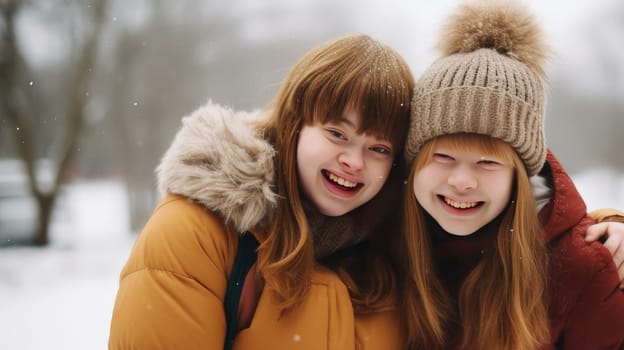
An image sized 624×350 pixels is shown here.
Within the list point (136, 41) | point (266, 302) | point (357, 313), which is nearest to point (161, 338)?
point (266, 302)

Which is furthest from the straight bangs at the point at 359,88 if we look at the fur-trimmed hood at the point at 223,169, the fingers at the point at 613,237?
the fingers at the point at 613,237

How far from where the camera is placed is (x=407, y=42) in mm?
7238

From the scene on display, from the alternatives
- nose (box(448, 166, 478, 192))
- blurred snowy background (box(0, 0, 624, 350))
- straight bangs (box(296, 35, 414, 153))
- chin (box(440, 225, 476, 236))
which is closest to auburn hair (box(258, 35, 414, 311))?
straight bangs (box(296, 35, 414, 153))

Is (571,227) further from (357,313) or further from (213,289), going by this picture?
(213,289)

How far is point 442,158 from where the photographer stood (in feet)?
5.75

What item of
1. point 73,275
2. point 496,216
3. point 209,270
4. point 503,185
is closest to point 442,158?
point 503,185

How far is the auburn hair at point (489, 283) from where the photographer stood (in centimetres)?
175

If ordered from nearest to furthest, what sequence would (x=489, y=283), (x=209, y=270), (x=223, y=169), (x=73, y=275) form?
1. (x=209, y=270)
2. (x=223, y=169)
3. (x=489, y=283)
4. (x=73, y=275)

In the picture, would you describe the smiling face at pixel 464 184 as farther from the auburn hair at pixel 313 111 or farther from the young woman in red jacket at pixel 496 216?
the auburn hair at pixel 313 111

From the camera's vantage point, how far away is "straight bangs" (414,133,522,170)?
1.70m

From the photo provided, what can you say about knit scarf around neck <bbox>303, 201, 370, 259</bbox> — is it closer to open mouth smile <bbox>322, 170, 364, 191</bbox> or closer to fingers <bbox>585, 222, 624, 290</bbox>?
open mouth smile <bbox>322, 170, 364, 191</bbox>

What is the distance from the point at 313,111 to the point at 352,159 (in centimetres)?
21

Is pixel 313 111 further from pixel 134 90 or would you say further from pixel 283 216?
pixel 134 90

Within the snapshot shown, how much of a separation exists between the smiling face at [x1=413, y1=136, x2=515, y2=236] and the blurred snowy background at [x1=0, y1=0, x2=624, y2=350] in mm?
5477
